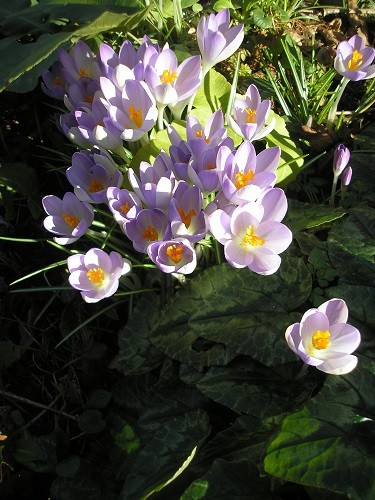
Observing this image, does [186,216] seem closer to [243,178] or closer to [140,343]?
[243,178]

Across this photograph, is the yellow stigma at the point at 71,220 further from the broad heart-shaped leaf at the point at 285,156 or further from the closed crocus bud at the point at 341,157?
the closed crocus bud at the point at 341,157

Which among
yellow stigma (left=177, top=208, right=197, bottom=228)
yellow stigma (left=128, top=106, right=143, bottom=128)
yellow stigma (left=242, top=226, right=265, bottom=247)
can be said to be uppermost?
yellow stigma (left=128, top=106, right=143, bottom=128)

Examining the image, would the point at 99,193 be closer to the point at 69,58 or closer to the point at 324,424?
the point at 69,58

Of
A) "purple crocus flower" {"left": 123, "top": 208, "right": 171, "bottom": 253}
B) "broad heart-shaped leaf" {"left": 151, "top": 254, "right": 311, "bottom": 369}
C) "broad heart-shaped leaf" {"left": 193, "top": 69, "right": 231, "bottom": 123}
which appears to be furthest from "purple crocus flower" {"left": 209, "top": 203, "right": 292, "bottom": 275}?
"broad heart-shaped leaf" {"left": 193, "top": 69, "right": 231, "bottom": 123}

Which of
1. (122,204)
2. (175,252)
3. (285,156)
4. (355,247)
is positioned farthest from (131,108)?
(355,247)

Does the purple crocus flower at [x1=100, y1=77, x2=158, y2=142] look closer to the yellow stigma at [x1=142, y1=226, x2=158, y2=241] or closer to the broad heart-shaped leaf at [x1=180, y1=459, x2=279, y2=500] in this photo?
the yellow stigma at [x1=142, y1=226, x2=158, y2=241]

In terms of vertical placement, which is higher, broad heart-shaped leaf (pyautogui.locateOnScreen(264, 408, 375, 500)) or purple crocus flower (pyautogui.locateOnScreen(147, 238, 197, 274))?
purple crocus flower (pyautogui.locateOnScreen(147, 238, 197, 274))

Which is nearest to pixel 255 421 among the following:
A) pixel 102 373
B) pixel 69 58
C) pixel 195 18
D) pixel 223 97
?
pixel 102 373

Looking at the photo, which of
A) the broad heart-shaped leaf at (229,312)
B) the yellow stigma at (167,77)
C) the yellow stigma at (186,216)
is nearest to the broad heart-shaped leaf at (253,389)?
the broad heart-shaped leaf at (229,312)
